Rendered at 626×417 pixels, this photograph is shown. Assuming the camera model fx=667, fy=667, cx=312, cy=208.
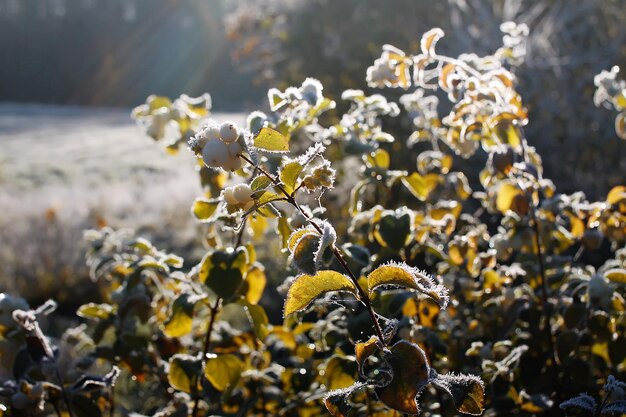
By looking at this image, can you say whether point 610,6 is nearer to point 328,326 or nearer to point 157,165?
point 328,326

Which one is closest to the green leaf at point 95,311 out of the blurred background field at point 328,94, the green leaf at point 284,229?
the green leaf at point 284,229

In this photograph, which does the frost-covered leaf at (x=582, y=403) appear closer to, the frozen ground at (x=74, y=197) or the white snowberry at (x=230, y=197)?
the white snowberry at (x=230, y=197)

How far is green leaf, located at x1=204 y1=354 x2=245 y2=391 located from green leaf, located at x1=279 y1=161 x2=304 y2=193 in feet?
1.45

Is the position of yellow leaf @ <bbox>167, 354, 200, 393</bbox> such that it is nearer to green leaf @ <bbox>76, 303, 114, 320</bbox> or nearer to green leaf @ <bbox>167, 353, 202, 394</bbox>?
green leaf @ <bbox>167, 353, 202, 394</bbox>

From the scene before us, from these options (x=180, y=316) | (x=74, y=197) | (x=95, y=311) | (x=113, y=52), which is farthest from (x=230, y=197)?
(x=113, y=52)

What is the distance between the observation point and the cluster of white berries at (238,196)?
70 centimetres

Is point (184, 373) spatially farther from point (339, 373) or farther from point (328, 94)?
point (328, 94)

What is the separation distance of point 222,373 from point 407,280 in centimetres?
51

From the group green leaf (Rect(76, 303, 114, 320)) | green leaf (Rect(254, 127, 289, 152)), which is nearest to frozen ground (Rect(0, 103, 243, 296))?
green leaf (Rect(76, 303, 114, 320))

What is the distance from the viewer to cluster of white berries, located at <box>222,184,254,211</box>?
0.70 m

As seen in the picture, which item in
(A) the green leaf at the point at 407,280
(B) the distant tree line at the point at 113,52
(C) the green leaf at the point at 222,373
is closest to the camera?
(A) the green leaf at the point at 407,280

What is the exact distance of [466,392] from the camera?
2.20 feet

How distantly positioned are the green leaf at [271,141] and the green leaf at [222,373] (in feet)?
1.48

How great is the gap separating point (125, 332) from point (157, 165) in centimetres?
634
